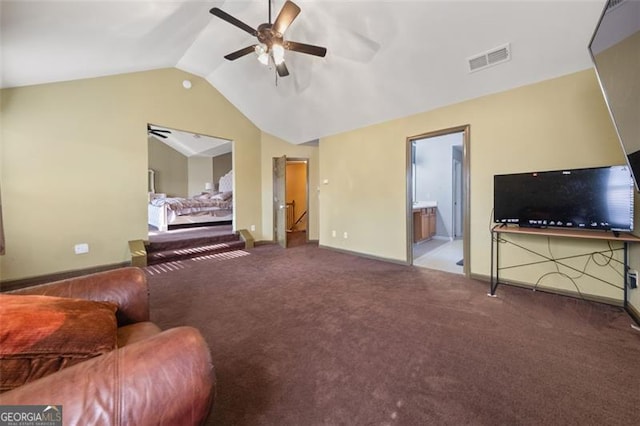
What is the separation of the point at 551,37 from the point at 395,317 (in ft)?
10.3

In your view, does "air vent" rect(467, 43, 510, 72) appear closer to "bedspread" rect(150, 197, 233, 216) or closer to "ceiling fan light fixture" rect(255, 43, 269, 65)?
"ceiling fan light fixture" rect(255, 43, 269, 65)

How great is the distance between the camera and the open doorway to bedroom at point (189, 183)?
6.24 meters

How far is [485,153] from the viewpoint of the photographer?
128 inches

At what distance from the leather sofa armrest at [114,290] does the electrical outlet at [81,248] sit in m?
3.21

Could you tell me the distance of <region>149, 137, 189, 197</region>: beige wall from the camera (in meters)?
8.65

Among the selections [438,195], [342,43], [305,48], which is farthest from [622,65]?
[438,195]

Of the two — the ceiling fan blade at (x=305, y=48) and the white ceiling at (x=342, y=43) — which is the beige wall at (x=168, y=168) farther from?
the ceiling fan blade at (x=305, y=48)

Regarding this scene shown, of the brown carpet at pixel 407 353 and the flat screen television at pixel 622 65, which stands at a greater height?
the flat screen television at pixel 622 65

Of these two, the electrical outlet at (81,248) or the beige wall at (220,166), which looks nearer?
the electrical outlet at (81,248)

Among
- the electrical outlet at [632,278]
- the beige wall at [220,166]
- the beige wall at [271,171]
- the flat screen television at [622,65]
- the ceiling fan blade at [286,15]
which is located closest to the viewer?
the flat screen television at [622,65]

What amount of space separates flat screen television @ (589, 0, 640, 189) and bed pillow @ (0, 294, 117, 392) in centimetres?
294

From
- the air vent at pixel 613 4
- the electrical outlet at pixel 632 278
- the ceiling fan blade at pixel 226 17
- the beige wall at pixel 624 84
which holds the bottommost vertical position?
the electrical outlet at pixel 632 278

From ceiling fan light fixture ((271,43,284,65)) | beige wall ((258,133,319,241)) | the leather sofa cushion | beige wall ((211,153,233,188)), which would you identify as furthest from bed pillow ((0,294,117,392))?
beige wall ((211,153,233,188))

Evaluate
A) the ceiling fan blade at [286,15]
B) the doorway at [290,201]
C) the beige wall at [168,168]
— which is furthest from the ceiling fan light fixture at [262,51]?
the beige wall at [168,168]
